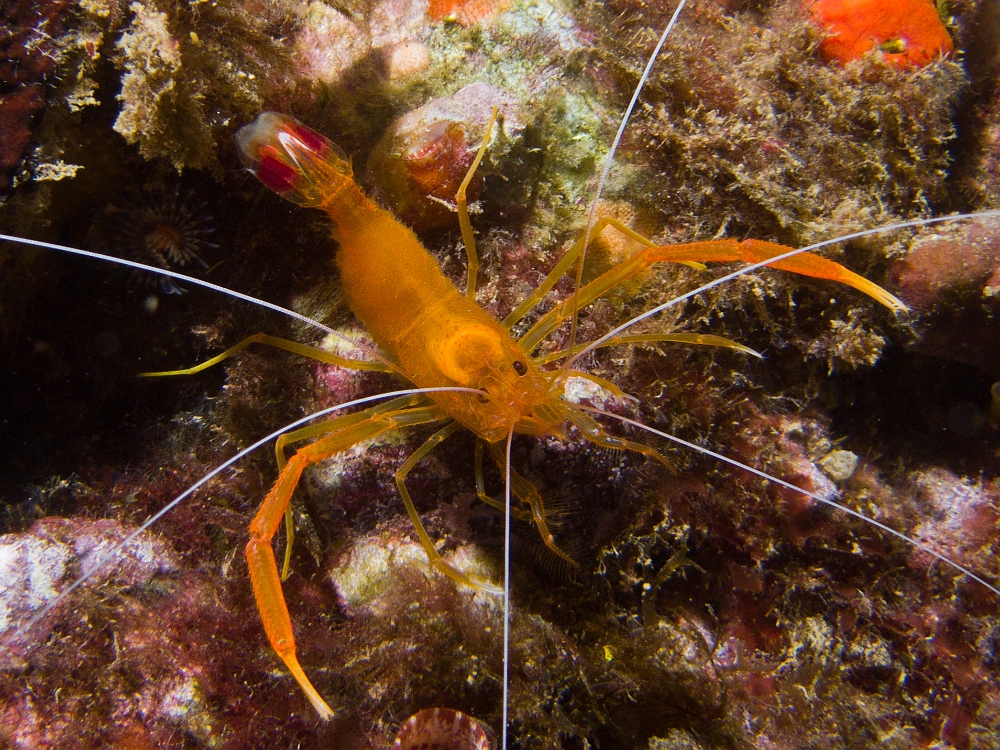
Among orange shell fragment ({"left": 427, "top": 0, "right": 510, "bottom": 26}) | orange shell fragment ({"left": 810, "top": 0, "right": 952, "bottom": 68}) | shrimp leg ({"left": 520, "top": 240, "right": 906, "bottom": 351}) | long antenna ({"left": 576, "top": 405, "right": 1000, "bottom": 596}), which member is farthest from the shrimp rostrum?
orange shell fragment ({"left": 810, "top": 0, "right": 952, "bottom": 68})

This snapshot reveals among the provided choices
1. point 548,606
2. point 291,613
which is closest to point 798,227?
point 548,606

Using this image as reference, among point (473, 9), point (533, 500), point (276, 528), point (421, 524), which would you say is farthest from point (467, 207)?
point (276, 528)

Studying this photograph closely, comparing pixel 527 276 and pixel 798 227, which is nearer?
pixel 798 227

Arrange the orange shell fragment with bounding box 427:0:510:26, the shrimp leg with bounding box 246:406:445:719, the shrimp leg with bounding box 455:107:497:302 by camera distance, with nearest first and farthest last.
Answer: the shrimp leg with bounding box 246:406:445:719 → the shrimp leg with bounding box 455:107:497:302 → the orange shell fragment with bounding box 427:0:510:26

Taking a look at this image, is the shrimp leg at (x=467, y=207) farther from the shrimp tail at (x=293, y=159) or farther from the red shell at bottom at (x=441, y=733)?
the red shell at bottom at (x=441, y=733)

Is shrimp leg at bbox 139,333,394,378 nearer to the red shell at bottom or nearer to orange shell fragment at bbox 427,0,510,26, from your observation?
the red shell at bottom

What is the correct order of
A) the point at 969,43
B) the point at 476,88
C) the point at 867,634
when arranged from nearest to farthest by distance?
the point at 867,634, the point at 476,88, the point at 969,43

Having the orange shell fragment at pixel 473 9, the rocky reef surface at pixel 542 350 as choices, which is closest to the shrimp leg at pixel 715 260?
the rocky reef surface at pixel 542 350

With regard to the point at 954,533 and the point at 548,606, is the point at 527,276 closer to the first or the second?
the point at 548,606
